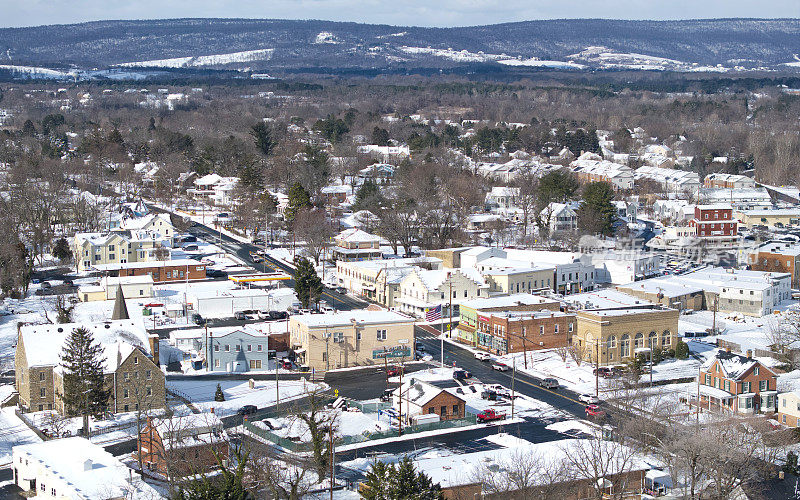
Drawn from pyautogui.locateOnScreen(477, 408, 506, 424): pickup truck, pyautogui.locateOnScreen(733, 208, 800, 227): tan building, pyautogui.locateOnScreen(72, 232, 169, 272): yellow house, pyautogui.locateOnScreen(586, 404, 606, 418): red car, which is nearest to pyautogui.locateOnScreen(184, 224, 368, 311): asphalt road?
pyautogui.locateOnScreen(72, 232, 169, 272): yellow house

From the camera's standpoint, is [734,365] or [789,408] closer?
[789,408]

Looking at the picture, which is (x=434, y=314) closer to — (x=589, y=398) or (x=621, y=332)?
(x=621, y=332)

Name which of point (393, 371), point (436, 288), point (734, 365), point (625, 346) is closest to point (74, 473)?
Result: point (393, 371)

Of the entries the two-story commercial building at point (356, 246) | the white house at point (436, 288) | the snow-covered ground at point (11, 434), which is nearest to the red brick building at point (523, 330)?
the white house at point (436, 288)

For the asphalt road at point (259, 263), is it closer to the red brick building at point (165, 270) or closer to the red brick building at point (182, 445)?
the red brick building at point (165, 270)

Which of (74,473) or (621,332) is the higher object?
(74,473)

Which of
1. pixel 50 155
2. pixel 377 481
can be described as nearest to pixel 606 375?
pixel 377 481

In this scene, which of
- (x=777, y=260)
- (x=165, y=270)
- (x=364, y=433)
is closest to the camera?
(x=364, y=433)
